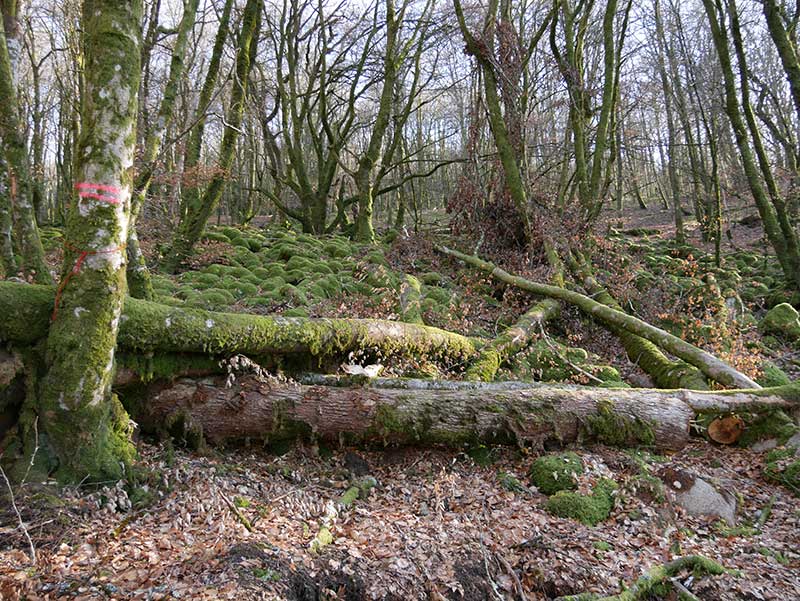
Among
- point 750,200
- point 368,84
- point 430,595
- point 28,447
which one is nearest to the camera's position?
point 430,595

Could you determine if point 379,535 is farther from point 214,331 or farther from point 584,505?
point 214,331

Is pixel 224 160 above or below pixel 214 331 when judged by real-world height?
above

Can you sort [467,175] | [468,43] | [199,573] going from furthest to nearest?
[467,175] → [468,43] → [199,573]

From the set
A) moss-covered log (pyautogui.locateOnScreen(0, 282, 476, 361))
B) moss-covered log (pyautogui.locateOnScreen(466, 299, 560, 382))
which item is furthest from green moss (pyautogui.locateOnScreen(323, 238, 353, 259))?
moss-covered log (pyautogui.locateOnScreen(0, 282, 476, 361))

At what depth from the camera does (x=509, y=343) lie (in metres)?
7.45

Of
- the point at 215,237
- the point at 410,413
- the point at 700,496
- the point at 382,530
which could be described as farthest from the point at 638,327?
the point at 215,237

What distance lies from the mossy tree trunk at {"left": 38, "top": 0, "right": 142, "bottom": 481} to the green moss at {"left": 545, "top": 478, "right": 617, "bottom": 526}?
375 cm

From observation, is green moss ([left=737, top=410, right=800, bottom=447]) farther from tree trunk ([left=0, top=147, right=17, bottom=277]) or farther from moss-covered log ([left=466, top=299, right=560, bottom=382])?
tree trunk ([left=0, top=147, right=17, bottom=277])

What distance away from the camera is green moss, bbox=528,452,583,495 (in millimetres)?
4641

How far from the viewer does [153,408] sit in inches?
182

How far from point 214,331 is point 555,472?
366cm

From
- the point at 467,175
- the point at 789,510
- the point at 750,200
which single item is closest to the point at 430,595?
the point at 789,510

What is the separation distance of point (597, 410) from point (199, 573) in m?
4.19

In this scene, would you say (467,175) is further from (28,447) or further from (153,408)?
(28,447)
